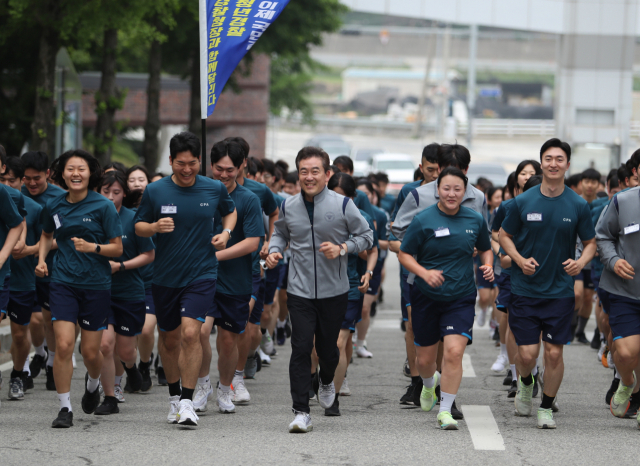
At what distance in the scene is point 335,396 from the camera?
8070 millimetres

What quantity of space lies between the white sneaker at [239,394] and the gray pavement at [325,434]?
0.08m

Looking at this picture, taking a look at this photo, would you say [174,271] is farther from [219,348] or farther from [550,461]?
[550,461]

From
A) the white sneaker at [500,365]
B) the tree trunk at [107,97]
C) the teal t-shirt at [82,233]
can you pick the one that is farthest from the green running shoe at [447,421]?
the tree trunk at [107,97]

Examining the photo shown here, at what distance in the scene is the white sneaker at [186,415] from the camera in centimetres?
734

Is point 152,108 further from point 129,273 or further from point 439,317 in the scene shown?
point 439,317

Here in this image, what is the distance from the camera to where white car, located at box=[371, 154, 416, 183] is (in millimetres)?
36781

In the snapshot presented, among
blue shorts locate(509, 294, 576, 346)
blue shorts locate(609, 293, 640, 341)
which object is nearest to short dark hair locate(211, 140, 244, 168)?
blue shorts locate(509, 294, 576, 346)

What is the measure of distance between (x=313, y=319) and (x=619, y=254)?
93.0 inches

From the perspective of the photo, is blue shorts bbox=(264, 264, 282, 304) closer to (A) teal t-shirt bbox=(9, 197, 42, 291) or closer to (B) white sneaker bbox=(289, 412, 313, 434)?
(A) teal t-shirt bbox=(9, 197, 42, 291)

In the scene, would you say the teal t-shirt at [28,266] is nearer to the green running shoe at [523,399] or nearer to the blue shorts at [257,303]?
the blue shorts at [257,303]

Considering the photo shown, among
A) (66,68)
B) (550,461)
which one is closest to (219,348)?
(550,461)

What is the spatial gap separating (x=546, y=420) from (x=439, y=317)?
3.54 ft

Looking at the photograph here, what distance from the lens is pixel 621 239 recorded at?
7.65m

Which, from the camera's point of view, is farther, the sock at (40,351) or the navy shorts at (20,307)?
the sock at (40,351)
